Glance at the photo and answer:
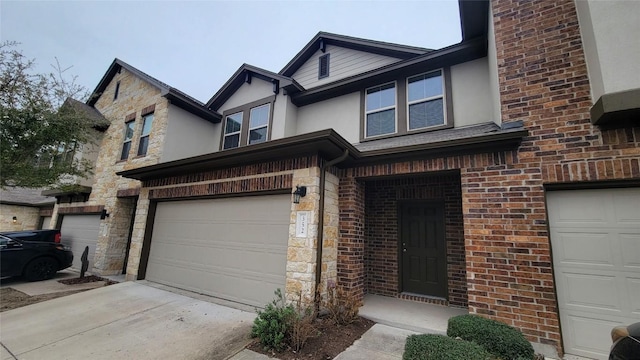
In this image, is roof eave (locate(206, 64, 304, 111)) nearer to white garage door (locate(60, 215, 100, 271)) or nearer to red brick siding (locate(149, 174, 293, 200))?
red brick siding (locate(149, 174, 293, 200))

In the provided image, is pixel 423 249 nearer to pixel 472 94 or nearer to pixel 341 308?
pixel 341 308

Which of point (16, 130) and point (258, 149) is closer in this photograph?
point (258, 149)

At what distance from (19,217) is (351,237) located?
18.0 m

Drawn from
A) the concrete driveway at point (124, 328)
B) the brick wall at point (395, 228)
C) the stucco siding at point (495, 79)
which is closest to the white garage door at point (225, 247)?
the concrete driveway at point (124, 328)

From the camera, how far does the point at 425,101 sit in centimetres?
627

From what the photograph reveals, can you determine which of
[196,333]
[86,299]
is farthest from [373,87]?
[86,299]

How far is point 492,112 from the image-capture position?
17.9 feet

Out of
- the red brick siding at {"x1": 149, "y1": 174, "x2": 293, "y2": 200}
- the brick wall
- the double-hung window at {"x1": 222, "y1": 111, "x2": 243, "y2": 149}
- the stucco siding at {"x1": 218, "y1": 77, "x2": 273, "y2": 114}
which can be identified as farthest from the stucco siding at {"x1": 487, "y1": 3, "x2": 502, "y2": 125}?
the double-hung window at {"x1": 222, "y1": 111, "x2": 243, "y2": 149}

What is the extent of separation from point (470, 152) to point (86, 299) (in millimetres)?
8381

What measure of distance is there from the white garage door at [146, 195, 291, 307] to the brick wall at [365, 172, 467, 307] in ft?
8.12

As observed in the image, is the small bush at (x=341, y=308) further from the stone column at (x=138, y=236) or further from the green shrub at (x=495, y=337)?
the stone column at (x=138, y=236)

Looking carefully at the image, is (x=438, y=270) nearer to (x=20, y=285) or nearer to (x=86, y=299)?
(x=86, y=299)

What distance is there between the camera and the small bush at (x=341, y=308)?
4.36 metres

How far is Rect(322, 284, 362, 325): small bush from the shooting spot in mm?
4355
